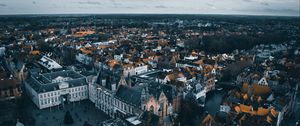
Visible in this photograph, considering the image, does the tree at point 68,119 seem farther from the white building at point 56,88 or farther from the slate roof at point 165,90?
the slate roof at point 165,90

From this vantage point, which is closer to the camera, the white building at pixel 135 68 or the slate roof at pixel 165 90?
the slate roof at pixel 165 90

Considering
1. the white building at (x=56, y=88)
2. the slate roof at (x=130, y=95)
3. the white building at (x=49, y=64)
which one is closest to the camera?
the slate roof at (x=130, y=95)

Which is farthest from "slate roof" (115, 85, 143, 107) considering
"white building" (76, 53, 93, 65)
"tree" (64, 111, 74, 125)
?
"white building" (76, 53, 93, 65)

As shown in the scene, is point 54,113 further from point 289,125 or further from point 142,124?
point 289,125

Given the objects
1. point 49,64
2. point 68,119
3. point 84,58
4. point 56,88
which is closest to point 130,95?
point 68,119

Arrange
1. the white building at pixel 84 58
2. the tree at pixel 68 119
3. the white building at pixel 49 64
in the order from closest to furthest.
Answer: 1. the tree at pixel 68 119
2. the white building at pixel 49 64
3. the white building at pixel 84 58

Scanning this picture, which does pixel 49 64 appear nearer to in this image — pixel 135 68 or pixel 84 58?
pixel 84 58

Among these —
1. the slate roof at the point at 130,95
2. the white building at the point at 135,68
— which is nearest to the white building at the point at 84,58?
the white building at the point at 135,68

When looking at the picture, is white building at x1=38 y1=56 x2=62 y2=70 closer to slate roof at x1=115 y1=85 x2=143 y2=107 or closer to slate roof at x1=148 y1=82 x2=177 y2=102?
slate roof at x1=115 y1=85 x2=143 y2=107
